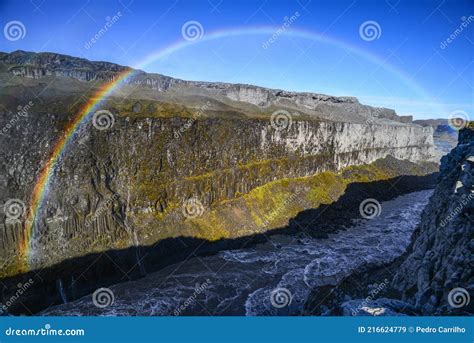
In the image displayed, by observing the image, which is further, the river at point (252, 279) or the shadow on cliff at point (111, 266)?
the river at point (252, 279)

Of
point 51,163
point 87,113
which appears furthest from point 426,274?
point 87,113

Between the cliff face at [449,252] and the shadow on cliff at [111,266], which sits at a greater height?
the cliff face at [449,252]

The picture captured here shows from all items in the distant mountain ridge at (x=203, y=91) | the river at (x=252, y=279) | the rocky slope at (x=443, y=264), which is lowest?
the river at (x=252, y=279)

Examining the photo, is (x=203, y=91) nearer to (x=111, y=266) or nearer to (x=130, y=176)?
(x=130, y=176)

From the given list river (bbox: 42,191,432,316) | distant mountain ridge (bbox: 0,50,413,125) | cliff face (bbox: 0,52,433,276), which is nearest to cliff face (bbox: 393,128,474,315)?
river (bbox: 42,191,432,316)

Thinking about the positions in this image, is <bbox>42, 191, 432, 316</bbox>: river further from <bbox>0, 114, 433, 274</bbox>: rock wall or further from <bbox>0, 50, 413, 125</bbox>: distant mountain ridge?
<bbox>0, 50, 413, 125</bbox>: distant mountain ridge

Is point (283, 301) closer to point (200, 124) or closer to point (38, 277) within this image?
point (38, 277)

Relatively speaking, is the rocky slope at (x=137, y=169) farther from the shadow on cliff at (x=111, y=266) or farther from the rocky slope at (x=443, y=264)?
the rocky slope at (x=443, y=264)

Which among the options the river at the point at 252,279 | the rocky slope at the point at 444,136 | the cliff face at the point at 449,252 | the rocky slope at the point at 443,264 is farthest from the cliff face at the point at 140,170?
the rocky slope at the point at 444,136
